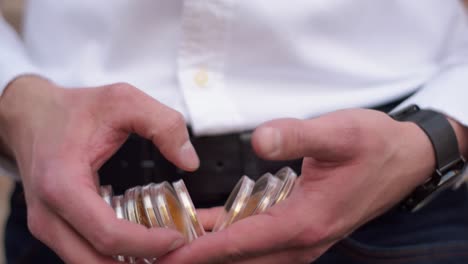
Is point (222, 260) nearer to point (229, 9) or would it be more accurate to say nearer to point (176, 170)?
point (176, 170)

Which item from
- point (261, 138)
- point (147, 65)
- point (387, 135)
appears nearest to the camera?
point (261, 138)

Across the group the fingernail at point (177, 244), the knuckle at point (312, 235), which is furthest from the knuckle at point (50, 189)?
the knuckle at point (312, 235)

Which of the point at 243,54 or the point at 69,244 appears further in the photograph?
the point at 243,54

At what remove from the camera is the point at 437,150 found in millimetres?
583

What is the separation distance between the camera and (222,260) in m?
0.46

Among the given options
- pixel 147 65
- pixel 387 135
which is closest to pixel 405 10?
pixel 387 135

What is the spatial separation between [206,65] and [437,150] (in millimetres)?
264

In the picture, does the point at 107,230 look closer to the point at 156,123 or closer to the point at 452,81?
the point at 156,123

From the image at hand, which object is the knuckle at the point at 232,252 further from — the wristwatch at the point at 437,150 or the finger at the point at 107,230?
the wristwatch at the point at 437,150

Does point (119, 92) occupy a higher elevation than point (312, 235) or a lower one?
higher

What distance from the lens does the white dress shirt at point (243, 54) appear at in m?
0.61

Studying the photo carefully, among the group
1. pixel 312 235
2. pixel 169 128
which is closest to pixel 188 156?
pixel 169 128

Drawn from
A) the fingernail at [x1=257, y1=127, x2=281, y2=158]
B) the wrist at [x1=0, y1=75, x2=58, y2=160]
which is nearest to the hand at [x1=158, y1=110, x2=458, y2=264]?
the fingernail at [x1=257, y1=127, x2=281, y2=158]

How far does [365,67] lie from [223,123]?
0.62 ft
